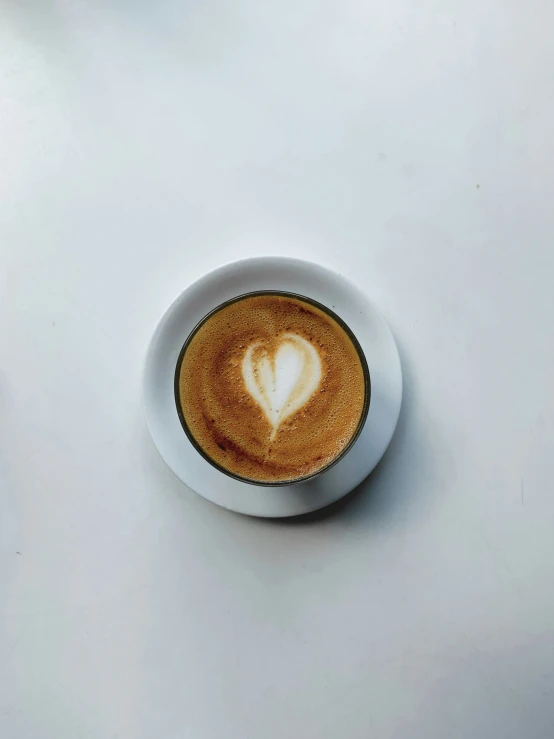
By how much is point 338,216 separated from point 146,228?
492 millimetres

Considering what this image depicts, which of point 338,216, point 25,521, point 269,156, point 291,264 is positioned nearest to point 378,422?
point 291,264

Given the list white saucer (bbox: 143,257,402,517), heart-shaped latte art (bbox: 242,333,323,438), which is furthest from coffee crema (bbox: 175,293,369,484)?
white saucer (bbox: 143,257,402,517)

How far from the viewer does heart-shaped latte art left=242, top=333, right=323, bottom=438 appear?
1.29 meters

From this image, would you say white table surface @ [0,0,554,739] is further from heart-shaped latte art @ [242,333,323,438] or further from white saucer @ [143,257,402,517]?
heart-shaped latte art @ [242,333,323,438]

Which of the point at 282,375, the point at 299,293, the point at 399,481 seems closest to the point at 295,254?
the point at 299,293

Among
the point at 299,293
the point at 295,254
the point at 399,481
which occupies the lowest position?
the point at 399,481

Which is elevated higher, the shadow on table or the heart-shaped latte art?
the heart-shaped latte art

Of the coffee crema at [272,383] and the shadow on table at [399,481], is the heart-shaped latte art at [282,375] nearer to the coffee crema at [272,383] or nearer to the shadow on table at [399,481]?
the coffee crema at [272,383]

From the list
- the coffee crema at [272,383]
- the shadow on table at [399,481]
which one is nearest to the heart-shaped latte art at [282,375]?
the coffee crema at [272,383]

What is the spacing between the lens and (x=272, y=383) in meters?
1.29

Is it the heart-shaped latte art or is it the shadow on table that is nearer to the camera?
the heart-shaped latte art

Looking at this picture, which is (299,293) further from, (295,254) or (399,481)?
(399,481)

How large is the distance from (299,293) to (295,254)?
0.56ft

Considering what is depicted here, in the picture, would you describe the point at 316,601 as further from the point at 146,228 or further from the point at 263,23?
the point at 263,23
